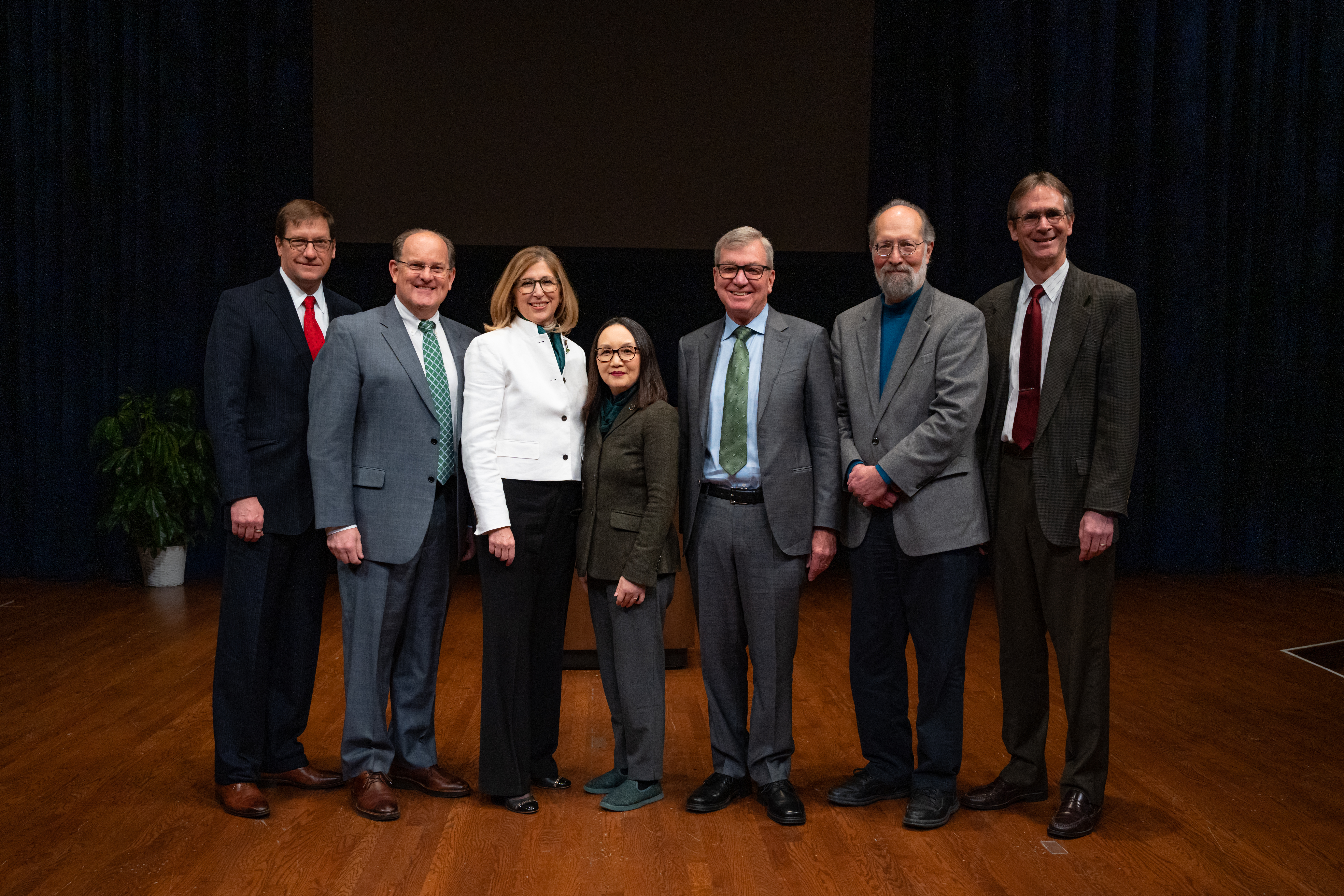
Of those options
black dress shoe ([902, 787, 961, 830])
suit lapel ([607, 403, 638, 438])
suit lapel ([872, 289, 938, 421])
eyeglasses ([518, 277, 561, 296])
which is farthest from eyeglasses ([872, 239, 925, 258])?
black dress shoe ([902, 787, 961, 830])

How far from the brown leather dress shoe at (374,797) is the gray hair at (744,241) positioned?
164cm

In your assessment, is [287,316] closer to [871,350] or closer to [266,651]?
[266,651]

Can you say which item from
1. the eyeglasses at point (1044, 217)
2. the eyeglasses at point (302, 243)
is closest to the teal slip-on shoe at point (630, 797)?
the eyeglasses at point (302, 243)

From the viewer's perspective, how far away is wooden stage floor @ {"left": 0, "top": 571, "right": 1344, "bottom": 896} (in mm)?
2488

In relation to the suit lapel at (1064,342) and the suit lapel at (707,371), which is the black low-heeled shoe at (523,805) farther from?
the suit lapel at (1064,342)

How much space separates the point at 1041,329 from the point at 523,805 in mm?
1854

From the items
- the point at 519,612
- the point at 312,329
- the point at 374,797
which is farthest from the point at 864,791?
the point at 312,329

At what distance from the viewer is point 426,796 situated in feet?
9.82

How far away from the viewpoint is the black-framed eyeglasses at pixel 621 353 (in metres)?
2.83

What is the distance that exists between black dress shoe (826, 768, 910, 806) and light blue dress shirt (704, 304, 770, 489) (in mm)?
872

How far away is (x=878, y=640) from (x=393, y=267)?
5.46 feet

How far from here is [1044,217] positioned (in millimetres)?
2816

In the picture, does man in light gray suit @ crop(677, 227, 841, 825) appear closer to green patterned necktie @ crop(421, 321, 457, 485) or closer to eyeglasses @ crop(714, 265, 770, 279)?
eyeglasses @ crop(714, 265, 770, 279)

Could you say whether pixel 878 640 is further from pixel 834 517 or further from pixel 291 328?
pixel 291 328
